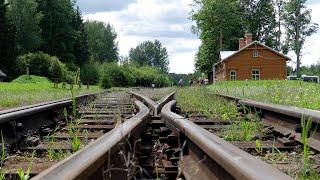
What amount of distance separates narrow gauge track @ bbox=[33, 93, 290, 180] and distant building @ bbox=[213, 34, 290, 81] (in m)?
68.8

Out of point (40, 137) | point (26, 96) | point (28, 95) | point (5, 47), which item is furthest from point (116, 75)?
point (40, 137)

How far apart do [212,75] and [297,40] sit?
45.3 ft

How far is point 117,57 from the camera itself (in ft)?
457

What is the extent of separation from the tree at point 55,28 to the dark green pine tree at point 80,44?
19.3ft

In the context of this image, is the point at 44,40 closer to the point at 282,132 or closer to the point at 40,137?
the point at 40,137

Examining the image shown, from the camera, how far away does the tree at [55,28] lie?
324 ft

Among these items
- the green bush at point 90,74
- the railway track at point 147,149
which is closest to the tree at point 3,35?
the green bush at point 90,74

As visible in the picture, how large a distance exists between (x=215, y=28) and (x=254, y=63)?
7.86m

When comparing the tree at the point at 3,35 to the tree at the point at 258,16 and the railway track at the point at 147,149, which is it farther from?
the railway track at the point at 147,149

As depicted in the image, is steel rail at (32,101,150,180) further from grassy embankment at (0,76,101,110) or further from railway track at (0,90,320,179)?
grassy embankment at (0,76,101,110)

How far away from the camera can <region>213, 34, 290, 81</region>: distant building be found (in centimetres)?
7369

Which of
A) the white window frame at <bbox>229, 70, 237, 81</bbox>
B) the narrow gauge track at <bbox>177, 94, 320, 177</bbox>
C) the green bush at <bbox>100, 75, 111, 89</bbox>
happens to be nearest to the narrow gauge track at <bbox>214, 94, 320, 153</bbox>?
the narrow gauge track at <bbox>177, 94, 320, 177</bbox>

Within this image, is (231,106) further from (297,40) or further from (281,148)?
(297,40)

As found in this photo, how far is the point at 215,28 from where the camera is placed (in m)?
78.3
